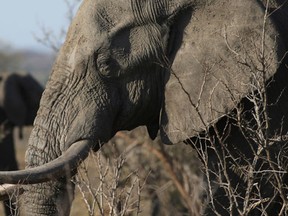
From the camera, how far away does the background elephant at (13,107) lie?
1309cm

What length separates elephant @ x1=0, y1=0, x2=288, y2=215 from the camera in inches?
198

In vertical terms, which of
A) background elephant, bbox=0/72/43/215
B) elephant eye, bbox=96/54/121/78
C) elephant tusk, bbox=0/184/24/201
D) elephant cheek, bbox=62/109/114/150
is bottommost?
background elephant, bbox=0/72/43/215

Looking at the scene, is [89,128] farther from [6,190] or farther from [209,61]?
[209,61]

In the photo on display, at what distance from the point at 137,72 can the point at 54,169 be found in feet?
2.10

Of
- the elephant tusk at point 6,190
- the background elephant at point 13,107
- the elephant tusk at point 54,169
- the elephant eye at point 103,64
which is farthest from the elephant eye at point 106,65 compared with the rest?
the background elephant at point 13,107

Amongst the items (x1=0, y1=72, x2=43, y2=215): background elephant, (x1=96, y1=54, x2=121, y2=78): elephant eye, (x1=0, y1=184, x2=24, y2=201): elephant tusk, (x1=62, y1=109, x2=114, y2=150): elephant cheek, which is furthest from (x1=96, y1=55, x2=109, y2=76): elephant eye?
(x1=0, y1=72, x2=43, y2=215): background elephant

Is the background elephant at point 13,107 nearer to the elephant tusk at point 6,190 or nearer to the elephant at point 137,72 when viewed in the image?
the elephant at point 137,72

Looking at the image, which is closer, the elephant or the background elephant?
the elephant

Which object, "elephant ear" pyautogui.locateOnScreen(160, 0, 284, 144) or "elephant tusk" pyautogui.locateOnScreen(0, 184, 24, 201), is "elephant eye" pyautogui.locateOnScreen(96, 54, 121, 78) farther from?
"elephant tusk" pyautogui.locateOnScreen(0, 184, 24, 201)

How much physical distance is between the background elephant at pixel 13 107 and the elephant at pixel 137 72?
7.74 m

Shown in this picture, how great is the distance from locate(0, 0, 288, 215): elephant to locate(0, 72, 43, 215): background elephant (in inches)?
305

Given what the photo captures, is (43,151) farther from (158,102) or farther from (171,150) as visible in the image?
(171,150)

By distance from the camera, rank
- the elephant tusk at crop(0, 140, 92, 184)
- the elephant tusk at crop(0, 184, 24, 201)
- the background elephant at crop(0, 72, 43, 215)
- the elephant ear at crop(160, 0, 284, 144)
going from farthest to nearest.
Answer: the background elephant at crop(0, 72, 43, 215), the elephant ear at crop(160, 0, 284, 144), the elephant tusk at crop(0, 184, 24, 201), the elephant tusk at crop(0, 140, 92, 184)

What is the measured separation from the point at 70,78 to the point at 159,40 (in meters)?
0.44
